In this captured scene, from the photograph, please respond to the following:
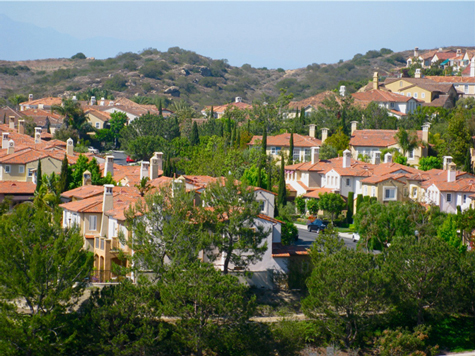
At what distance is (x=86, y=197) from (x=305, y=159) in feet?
107

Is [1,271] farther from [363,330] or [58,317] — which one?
[363,330]

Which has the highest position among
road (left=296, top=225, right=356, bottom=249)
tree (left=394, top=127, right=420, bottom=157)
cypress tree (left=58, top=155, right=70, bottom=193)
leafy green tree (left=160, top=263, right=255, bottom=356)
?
tree (left=394, top=127, right=420, bottom=157)

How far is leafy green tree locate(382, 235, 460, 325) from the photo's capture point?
4362 centimetres

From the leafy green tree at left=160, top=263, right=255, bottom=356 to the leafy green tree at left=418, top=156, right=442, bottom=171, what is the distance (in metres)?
38.0

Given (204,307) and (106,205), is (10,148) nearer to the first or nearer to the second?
(106,205)

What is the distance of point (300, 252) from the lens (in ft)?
155

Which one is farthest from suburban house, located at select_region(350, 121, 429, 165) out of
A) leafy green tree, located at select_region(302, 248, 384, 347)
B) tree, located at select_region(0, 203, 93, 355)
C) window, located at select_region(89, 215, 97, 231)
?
tree, located at select_region(0, 203, 93, 355)

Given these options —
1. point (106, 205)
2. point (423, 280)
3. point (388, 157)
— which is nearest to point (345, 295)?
point (423, 280)

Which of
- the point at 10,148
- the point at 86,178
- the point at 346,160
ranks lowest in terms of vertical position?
the point at 86,178

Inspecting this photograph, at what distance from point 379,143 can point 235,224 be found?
128ft

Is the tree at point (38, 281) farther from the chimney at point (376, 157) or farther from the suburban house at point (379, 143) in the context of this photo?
the suburban house at point (379, 143)

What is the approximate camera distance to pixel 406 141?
76750mm

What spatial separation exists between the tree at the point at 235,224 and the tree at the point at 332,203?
17868 mm

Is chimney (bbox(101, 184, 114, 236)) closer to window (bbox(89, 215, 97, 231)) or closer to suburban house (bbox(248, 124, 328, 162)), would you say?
window (bbox(89, 215, 97, 231))
